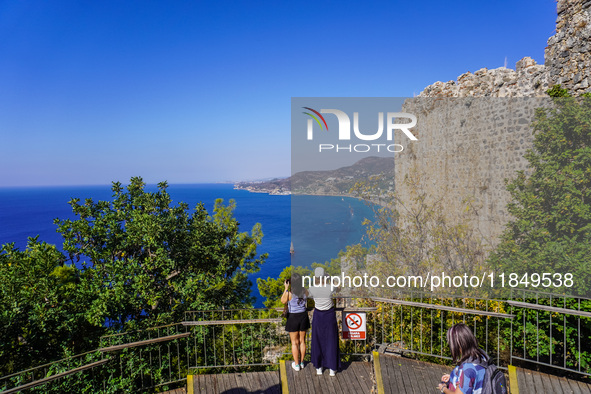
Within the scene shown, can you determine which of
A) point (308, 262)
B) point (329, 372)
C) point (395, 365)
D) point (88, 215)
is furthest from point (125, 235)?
point (395, 365)

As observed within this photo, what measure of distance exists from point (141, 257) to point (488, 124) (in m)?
7.67

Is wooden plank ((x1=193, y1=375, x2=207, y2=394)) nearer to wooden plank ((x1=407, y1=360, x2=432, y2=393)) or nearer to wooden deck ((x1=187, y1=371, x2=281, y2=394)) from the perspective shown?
wooden deck ((x1=187, y1=371, x2=281, y2=394))

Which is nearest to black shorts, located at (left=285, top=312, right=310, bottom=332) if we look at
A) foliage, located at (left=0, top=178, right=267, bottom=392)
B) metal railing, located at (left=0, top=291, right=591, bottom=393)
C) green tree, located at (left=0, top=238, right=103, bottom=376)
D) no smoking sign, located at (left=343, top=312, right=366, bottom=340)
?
metal railing, located at (left=0, top=291, right=591, bottom=393)

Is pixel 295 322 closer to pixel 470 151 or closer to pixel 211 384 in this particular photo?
pixel 211 384

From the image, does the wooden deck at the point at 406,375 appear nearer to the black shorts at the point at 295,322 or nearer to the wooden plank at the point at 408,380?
the wooden plank at the point at 408,380

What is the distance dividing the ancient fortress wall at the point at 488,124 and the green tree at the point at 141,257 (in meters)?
4.87

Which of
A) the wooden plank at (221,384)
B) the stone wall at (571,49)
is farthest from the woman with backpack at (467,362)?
the stone wall at (571,49)

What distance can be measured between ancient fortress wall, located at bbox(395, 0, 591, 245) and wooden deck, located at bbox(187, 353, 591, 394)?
3.12 metres

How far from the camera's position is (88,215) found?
8180 millimetres

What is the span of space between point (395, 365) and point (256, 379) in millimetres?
1848

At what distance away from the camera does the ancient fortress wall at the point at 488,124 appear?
6.61 metres

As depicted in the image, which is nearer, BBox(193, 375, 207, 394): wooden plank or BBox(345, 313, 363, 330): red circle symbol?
BBox(193, 375, 207, 394): wooden plank

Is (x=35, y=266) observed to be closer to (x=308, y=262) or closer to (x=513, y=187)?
(x=308, y=262)

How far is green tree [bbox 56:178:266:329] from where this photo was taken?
682 cm
